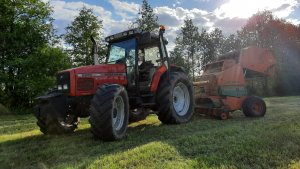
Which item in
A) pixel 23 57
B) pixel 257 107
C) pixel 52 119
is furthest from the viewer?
pixel 23 57

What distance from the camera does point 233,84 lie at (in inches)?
431

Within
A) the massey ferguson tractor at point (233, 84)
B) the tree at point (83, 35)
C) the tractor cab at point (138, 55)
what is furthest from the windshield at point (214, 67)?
the tree at point (83, 35)

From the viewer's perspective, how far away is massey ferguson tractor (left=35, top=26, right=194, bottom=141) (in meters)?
6.57

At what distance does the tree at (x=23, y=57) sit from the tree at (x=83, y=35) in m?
8.68

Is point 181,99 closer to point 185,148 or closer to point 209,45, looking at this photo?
point 185,148

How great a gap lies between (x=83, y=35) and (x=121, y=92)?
30144mm

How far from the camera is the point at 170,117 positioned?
880cm

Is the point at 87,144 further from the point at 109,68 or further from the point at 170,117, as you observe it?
the point at 170,117

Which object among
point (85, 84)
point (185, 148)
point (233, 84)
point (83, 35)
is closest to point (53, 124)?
point (85, 84)

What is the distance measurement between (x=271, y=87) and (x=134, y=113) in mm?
29412

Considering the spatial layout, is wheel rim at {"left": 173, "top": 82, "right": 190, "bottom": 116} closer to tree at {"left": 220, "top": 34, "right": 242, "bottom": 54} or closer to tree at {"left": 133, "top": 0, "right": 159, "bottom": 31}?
tree at {"left": 133, "top": 0, "right": 159, "bottom": 31}

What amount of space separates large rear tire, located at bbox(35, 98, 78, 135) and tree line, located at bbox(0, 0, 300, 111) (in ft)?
27.9

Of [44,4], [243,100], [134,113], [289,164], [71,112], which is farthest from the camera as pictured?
[44,4]

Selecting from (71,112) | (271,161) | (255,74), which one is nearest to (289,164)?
(271,161)
